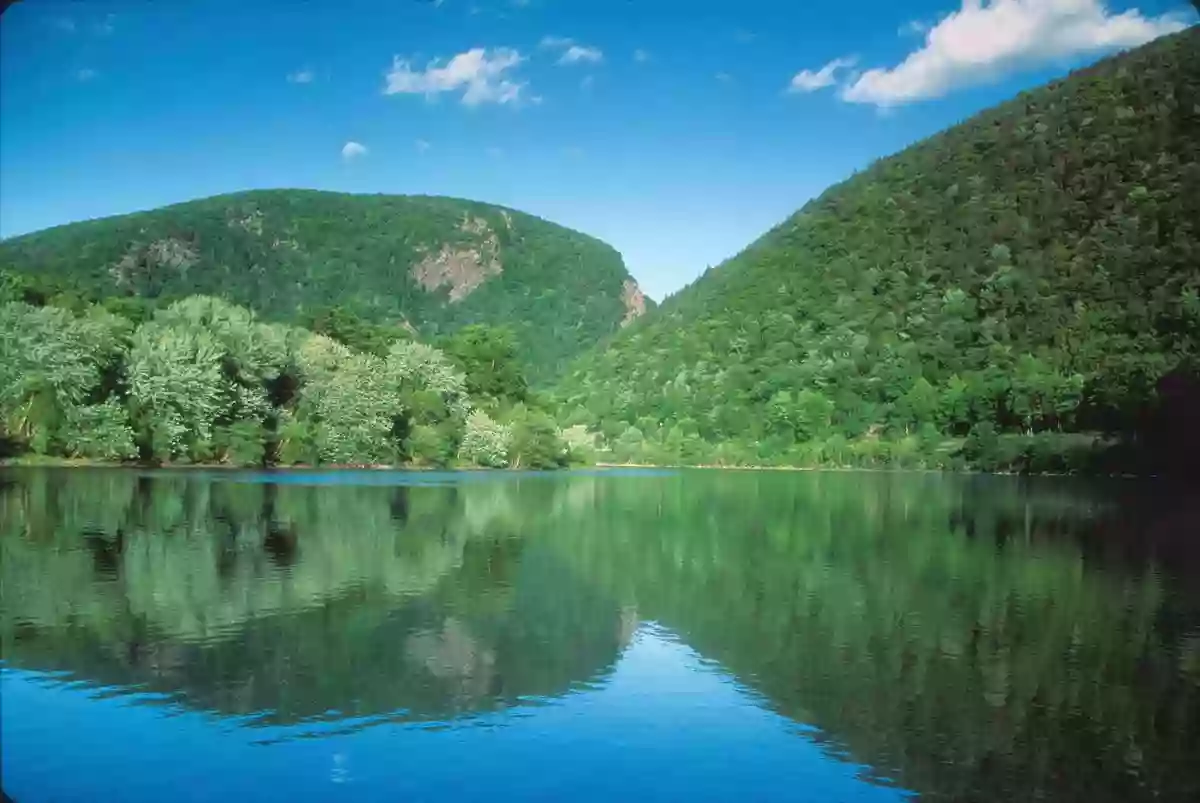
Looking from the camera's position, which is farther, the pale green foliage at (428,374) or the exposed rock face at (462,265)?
the exposed rock face at (462,265)

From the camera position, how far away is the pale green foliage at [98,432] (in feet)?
154

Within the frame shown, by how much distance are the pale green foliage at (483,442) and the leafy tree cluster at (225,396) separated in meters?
0.08

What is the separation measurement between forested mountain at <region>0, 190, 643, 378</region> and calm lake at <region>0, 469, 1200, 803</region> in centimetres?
5891

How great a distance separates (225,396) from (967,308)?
6458cm

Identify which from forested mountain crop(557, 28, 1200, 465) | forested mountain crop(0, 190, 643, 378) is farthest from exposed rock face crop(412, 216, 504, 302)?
forested mountain crop(557, 28, 1200, 465)

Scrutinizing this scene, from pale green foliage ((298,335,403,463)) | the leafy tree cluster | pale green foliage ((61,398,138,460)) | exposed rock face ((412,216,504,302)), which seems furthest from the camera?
exposed rock face ((412,216,504,302))

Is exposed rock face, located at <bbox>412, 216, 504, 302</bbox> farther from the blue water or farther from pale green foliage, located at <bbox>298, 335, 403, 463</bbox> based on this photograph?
the blue water

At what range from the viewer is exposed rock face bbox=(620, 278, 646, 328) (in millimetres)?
156250

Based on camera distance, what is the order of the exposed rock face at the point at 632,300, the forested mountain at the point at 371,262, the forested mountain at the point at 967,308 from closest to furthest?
1. the forested mountain at the point at 967,308
2. the forested mountain at the point at 371,262
3. the exposed rock face at the point at 632,300

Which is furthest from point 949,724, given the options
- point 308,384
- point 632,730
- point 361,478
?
point 308,384

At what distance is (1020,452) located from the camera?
7312cm

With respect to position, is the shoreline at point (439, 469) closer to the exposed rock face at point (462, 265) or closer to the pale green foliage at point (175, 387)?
the pale green foliage at point (175, 387)

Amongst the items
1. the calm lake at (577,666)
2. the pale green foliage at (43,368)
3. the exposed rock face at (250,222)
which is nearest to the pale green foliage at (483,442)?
the pale green foliage at (43,368)

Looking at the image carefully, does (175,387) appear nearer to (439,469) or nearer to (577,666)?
(439,469)
